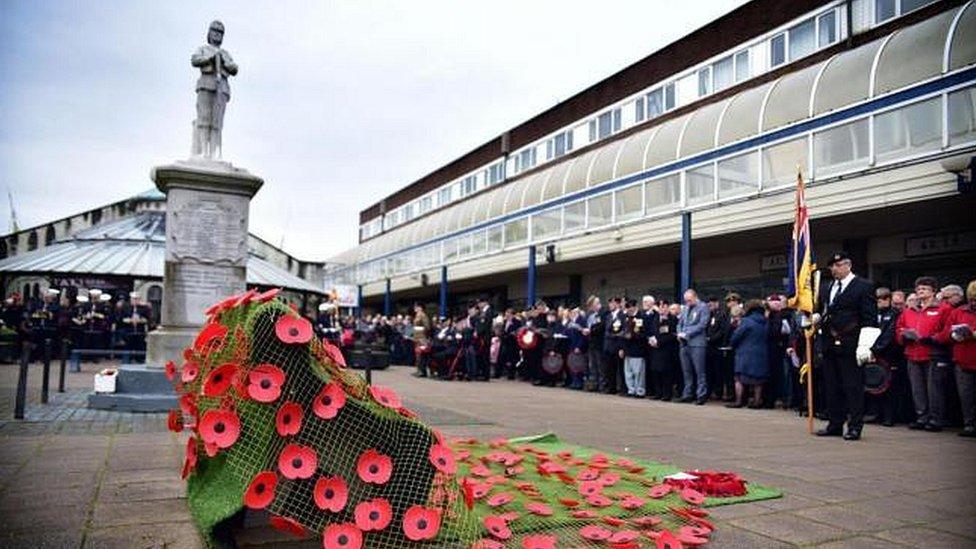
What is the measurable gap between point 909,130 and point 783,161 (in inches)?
115

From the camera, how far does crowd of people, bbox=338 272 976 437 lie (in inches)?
364

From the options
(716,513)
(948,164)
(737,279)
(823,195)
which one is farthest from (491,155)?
(716,513)

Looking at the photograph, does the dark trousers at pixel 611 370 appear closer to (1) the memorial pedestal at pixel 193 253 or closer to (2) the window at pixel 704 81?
(1) the memorial pedestal at pixel 193 253

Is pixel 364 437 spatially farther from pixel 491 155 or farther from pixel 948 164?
pixel 491 155

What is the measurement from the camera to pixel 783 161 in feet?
51.8

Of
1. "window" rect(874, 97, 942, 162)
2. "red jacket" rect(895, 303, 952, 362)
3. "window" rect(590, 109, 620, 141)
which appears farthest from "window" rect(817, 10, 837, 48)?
"red jacket" rect(895, 303, 952, 362)

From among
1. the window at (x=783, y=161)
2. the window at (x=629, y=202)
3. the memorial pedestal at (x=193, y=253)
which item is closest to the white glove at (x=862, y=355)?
the memorial pedestal at (x=193, y=253)

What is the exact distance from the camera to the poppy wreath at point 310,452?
10.2ft

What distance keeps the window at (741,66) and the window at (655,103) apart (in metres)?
3.75

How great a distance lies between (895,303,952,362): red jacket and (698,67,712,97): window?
17.2m

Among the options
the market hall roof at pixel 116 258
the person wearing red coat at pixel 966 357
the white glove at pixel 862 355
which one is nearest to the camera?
the white glove at pixel 862 355

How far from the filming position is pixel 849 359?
25.7 ft

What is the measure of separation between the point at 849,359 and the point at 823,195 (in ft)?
25.7

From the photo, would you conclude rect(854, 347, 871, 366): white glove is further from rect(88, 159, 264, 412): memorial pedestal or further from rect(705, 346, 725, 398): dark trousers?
rect(88, 159, 264, 412): memorial pedestal
